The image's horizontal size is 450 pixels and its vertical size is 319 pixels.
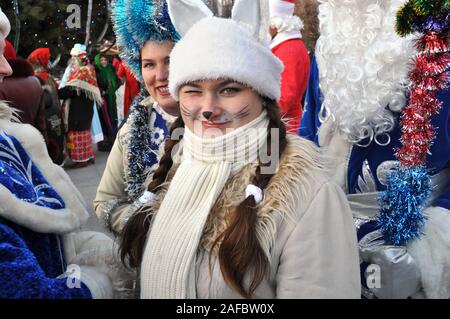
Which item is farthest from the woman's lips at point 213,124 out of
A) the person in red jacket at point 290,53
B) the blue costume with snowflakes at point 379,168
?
the person in red jacket at point 290,53

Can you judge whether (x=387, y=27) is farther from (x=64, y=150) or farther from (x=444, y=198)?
(x=64, y=150)

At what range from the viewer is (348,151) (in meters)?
2.01

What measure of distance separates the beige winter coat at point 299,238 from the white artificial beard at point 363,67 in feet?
2.05

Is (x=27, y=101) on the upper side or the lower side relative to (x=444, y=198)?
lower

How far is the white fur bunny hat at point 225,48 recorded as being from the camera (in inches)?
54.2

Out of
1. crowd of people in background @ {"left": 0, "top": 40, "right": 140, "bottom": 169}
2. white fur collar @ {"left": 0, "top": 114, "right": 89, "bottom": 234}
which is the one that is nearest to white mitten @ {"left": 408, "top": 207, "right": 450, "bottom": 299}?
white fur collar @ {"left": 0, "top": 114, "right": 89, "bottom": 234}

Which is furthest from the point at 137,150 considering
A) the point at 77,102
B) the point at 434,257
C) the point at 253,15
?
the point at 77,102

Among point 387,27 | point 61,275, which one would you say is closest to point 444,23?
point 387,27

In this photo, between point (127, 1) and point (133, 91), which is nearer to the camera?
point (127, 1)

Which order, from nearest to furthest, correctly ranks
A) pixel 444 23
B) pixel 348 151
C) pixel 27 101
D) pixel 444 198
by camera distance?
pixel 444 23 < pixel 444 198 < pixel 348 151 < pixel 27 101

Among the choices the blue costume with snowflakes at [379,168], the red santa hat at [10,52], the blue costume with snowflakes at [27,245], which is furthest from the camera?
the red santa hat at [10,52]

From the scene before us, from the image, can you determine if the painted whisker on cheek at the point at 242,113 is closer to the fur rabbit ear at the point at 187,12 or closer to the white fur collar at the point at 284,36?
the fur rabbit ear at the point at 187,12

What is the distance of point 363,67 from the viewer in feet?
6.46

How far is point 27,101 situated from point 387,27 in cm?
372
